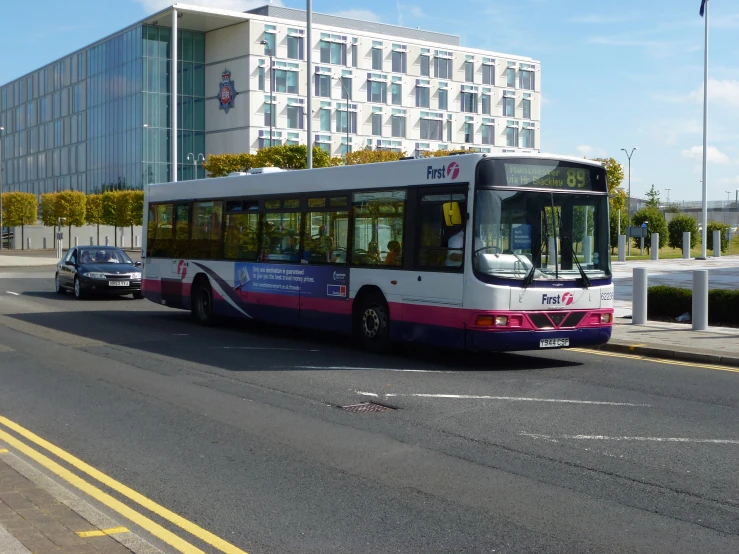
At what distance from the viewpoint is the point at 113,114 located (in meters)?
92.9

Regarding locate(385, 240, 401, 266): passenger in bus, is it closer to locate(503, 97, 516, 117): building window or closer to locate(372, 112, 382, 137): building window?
locate(372, 112, 382, 137): building window

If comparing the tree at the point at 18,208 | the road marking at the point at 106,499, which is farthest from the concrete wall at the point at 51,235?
the road marking at the point at 106,499

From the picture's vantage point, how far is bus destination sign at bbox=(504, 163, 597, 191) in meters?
12.8

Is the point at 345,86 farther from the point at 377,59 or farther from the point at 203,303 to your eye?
the point at 203,303

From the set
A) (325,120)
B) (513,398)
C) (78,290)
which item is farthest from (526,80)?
(513,398)

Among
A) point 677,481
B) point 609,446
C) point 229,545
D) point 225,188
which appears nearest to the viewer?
point 229,545

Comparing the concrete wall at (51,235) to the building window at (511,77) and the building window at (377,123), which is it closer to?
the building window at (377,123)

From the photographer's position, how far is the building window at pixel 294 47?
A: 85.4m

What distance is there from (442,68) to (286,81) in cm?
1715

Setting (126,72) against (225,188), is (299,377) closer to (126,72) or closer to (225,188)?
(225,188)

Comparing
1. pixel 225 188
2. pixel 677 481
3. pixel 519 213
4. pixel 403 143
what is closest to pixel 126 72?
pixel 403 143

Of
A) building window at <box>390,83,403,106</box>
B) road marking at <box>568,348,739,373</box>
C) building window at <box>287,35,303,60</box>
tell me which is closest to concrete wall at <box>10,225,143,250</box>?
building window at <box>287,35,303,60</box>

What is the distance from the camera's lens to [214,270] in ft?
61.4

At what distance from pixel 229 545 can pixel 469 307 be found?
296 inches
